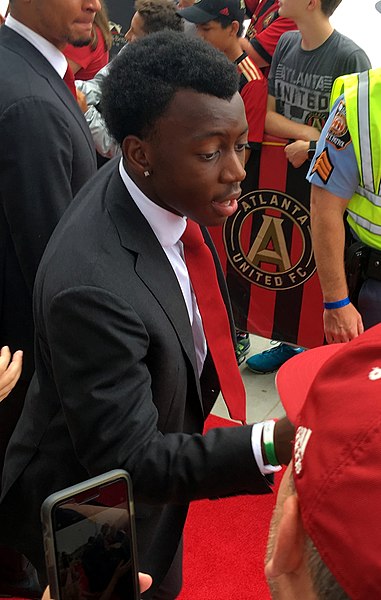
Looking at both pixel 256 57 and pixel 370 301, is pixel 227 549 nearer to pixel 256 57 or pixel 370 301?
pixel 370 301

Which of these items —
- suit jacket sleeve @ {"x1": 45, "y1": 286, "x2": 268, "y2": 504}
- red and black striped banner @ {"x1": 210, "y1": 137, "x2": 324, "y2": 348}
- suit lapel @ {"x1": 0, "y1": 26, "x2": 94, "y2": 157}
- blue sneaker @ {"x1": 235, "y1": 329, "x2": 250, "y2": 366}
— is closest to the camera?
suit jacket sleeve @ {"x1": 45, "y1": 286, "x2": 268, "y2": 504}

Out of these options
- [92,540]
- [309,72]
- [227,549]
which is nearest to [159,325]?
[92,540]

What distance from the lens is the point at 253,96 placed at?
12.5ft

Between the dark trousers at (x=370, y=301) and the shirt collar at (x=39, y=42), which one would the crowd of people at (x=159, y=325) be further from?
the dark trousers at (x=370, y=301)

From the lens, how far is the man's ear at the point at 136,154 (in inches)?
61.9

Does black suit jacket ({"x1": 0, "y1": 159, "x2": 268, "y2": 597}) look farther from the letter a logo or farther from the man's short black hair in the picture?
the letter a logo

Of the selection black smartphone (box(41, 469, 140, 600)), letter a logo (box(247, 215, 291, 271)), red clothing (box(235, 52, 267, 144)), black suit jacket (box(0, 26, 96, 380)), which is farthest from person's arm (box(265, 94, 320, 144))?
black smartphone (box(41, 469, 140, 600))

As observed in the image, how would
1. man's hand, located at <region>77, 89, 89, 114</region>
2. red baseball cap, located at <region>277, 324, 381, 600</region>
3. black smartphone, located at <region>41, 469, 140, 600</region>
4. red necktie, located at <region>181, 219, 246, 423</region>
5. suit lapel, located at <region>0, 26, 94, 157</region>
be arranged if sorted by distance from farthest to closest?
1. man's hand, located at <region>77, 89, 89, 114</region>
2. suit lapel, located at <region>0, 26, 94, 157</region>
3. red necktie, located at <region>181, 219, 246, 423</region>
4. black smartphone, located at <region>41, 469, 140, 600</region>
5. red baseball cap, located at <region>277, 324, 381, 600</region>

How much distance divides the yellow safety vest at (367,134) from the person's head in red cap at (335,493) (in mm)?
1444

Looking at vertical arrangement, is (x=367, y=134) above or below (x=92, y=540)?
above

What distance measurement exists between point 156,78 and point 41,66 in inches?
35.4

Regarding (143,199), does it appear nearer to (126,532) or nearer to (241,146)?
(241,146)

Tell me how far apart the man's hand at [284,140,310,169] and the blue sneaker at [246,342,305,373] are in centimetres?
107

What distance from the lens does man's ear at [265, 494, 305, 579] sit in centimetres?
80
